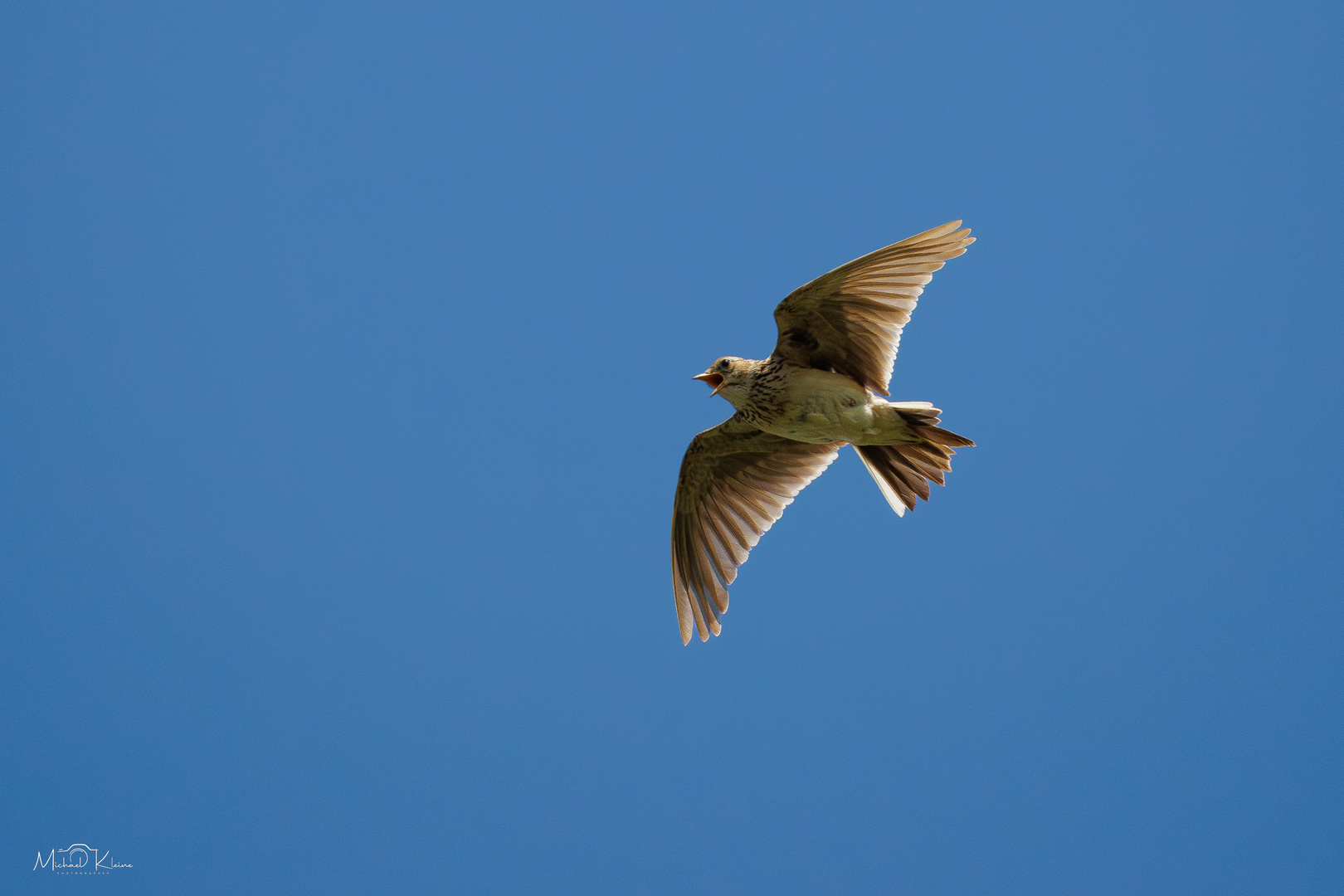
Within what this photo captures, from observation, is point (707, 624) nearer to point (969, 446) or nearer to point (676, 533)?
point (676, 533)

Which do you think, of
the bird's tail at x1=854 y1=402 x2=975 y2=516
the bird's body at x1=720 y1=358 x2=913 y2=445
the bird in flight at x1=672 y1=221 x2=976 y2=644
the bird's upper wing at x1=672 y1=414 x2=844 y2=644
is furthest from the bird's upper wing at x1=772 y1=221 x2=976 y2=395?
the bird's upper wing at x1=672 y1=414 x2=844 y2=644

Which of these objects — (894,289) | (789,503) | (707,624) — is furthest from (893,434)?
(707,624)

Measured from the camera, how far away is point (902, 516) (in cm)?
673

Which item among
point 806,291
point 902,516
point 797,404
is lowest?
point 902,516

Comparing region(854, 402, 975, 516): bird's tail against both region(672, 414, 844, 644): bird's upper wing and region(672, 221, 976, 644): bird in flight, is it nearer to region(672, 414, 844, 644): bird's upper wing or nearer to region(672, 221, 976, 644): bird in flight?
region(672, 221, 976, 644): bird in flight

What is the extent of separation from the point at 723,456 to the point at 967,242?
255cm

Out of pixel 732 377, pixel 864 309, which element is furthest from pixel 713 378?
pixel 864 309

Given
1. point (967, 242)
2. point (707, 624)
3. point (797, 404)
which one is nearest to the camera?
point (967, 242)

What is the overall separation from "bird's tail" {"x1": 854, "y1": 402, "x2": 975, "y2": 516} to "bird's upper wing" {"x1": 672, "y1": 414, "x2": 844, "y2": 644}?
1.06 meters

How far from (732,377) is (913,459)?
1.27 m

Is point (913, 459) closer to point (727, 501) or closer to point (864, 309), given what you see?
point (864, 309)

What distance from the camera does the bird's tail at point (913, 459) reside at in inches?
253

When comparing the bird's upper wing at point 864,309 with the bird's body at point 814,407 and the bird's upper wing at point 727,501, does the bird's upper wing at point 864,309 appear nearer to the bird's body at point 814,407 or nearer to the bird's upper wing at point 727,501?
the bird's body at point 814,407

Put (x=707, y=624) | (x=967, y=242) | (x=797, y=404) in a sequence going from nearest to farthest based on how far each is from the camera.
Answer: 1. (x=967, y=242)
2. (x=797, y=404)
3. (x=707, y=624)
